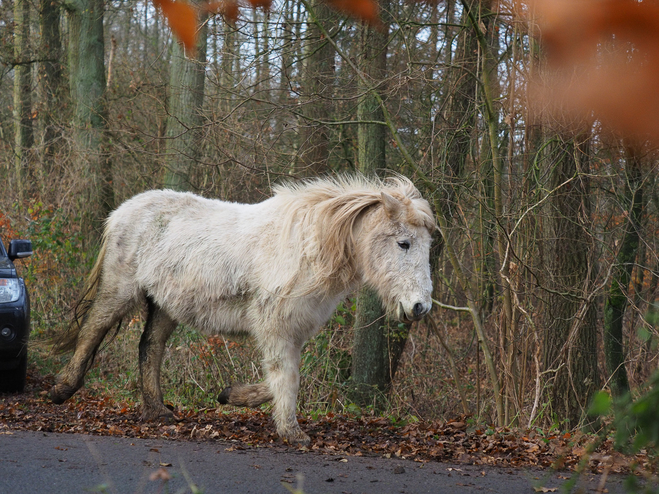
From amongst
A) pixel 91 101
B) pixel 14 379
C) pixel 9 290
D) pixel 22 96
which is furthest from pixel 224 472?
pixel 22 96

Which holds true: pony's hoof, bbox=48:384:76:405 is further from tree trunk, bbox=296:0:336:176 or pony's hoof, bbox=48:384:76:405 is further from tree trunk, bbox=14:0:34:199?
tree trunk, bbox=14:0:34:199

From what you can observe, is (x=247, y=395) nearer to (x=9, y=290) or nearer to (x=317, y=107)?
(x=9, y=290)

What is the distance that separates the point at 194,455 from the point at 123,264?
104 inches

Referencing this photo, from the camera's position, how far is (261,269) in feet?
21.1

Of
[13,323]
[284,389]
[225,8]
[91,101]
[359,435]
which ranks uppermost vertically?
[91,101]

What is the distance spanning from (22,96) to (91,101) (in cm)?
458

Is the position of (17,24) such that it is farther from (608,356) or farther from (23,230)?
(608,356)

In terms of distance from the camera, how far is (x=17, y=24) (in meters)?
16.1

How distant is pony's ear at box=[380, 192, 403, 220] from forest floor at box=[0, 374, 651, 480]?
2.02m

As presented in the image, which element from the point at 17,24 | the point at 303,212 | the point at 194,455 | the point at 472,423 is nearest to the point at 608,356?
the point at 472,423

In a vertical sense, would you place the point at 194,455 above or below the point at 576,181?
below

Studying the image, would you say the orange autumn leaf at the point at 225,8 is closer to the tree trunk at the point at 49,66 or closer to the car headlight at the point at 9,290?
the car headlight at the point at 9,290

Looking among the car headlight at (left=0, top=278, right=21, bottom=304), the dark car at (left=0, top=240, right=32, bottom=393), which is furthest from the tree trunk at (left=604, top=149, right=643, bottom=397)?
the car headlight at (left=0, top=278, right=21, bottom=304)

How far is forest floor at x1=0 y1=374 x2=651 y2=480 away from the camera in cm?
569
